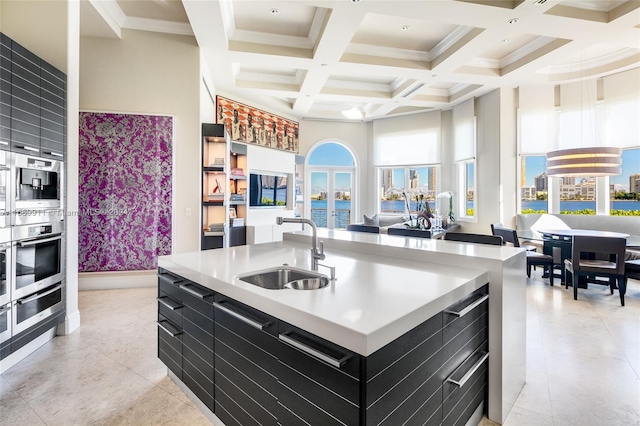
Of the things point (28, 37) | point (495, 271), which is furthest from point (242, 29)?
point (495, 271)

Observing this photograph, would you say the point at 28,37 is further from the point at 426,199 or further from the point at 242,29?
the point at 426,199

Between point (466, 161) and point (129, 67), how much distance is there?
21.0ft

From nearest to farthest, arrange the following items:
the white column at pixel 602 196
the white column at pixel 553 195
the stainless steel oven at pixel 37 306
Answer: the stainless steel oven at pixel 37 306 → the white column at pixel 602 196 → the white column at pixel 553 195

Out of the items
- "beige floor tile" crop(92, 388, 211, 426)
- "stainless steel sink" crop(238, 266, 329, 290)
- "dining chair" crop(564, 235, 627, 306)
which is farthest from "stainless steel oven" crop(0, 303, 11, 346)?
"dining chair" crop(564, 235, 627, 306)

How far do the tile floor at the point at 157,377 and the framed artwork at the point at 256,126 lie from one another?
3956 millimetres

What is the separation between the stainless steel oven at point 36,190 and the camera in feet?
7.81

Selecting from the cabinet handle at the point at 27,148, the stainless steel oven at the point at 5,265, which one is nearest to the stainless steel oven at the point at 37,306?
the stainless steel oven at the point at 5,265

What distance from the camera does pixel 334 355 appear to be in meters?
1.01

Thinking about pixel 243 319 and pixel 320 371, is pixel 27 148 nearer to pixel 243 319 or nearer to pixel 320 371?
pixel 243 319

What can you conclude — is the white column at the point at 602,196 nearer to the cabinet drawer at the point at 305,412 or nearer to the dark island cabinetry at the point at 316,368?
the dark island cabinetry at the point at 316,368

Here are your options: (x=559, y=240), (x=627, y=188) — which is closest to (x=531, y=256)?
(x=559, y=240)

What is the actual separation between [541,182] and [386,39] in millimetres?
4156

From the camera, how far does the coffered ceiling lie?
3.58 meters

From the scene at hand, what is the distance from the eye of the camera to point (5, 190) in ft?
7.45
